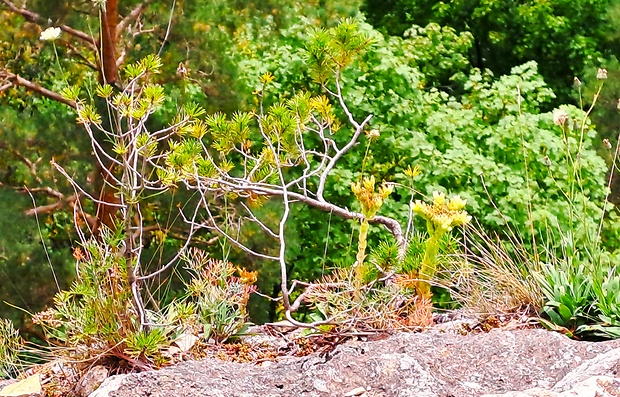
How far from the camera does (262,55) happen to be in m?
9.91

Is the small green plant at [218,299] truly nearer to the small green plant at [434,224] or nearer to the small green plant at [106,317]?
the small green plant at [106,317]

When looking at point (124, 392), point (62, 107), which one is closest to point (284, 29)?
point (62, 107)

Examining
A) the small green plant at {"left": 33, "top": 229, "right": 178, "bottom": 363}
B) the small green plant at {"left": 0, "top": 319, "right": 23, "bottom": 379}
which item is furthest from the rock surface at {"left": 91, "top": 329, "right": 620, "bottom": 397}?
the small green plant at {"left": 0, "top": 319, "right": 23, "bottom": 379}

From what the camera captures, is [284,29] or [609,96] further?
[609,96]

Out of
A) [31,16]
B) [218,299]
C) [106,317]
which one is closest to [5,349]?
[106,317]

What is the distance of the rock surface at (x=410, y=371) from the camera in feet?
8.70

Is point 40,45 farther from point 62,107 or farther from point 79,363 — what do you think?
point 79,363

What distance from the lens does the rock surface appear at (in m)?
2.65

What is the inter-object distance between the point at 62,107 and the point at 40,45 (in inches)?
27.6

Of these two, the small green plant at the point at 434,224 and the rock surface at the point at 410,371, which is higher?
the small green plant at the point at 434,224

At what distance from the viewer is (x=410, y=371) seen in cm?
269

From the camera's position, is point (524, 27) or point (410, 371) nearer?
point (410, 371)

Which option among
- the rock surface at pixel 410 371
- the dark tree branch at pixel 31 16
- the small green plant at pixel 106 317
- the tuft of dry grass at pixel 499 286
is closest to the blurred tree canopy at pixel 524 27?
the dark tree branch at pixel 31 16

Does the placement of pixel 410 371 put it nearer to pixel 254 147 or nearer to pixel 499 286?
pixel 499 286
